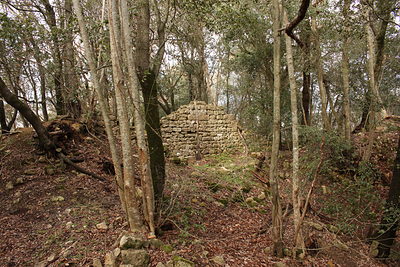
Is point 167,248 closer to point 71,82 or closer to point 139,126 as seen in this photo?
point 139,126

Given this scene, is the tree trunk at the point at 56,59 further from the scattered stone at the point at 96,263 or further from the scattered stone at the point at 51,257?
the scattered stone at the point at 96,263

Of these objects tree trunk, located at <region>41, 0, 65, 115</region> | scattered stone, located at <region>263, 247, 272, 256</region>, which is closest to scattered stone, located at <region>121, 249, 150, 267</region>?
scattered stone, located at <region>263, 247, 272, 256</region>

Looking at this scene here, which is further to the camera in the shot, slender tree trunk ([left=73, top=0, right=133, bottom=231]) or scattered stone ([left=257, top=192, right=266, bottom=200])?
scattered stone ([left=257, top=192, right=266, bottom=200])

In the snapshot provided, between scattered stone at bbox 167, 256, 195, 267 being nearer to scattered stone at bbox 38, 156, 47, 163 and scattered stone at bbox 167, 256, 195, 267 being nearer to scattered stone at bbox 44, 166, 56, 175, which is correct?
scattered stone at bbox 44, 166, 56, 175

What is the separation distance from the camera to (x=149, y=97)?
12.6 feet

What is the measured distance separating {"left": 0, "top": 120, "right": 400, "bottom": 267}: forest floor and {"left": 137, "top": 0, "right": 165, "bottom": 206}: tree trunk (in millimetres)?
519

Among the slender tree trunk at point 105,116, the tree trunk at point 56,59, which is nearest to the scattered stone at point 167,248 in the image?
the slender tree trunk at point 105,116

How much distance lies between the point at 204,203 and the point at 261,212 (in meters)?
1.45

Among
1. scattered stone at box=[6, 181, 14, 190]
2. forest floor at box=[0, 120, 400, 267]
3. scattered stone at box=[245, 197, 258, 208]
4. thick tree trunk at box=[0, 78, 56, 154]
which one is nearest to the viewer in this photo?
forest floor at box=[0, 120, 400, 267]

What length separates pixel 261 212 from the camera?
213 inches

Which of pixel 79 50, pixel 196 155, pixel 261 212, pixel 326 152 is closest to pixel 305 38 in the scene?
pixel 326 152

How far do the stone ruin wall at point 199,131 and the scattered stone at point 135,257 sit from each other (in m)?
5.56

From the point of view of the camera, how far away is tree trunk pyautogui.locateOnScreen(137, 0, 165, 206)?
386 centimetres

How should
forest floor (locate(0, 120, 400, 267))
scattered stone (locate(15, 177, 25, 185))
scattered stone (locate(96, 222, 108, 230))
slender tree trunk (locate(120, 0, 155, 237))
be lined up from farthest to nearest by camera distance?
scattered stone (locate(15, 177, 25, 185)) < scattered stone (locate(96, 222, 108, 230)) < forest floor (locate(0, 120, 400, 267)) < slender tree trunk (locate(120, 0, 155, 237))
